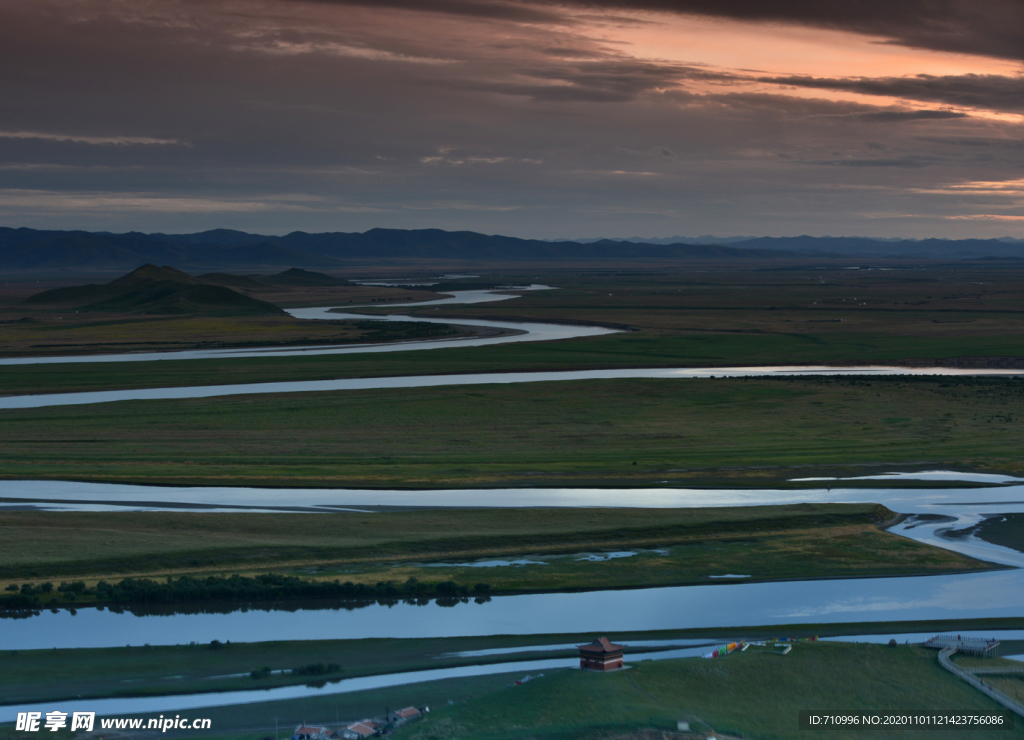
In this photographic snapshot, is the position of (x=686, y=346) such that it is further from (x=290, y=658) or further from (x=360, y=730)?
(x=360, y=730)

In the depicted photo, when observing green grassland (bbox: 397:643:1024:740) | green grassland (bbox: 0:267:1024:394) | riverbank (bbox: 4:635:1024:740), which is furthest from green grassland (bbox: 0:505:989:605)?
green grassland (bbox: 0:267:1024:394)

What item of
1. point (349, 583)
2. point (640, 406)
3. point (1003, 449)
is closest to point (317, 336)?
point (640, 406)

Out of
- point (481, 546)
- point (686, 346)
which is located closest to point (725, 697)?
point (481, 546)

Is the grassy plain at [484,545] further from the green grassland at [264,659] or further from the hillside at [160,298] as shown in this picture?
the hillside at [160,298]

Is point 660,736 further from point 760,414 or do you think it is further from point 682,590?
point 760,414

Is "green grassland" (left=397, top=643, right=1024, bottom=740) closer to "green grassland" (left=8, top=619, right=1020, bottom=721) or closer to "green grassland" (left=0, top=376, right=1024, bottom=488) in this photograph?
"green grassland" (left=8, top=619, right=1020, bottom=721)
